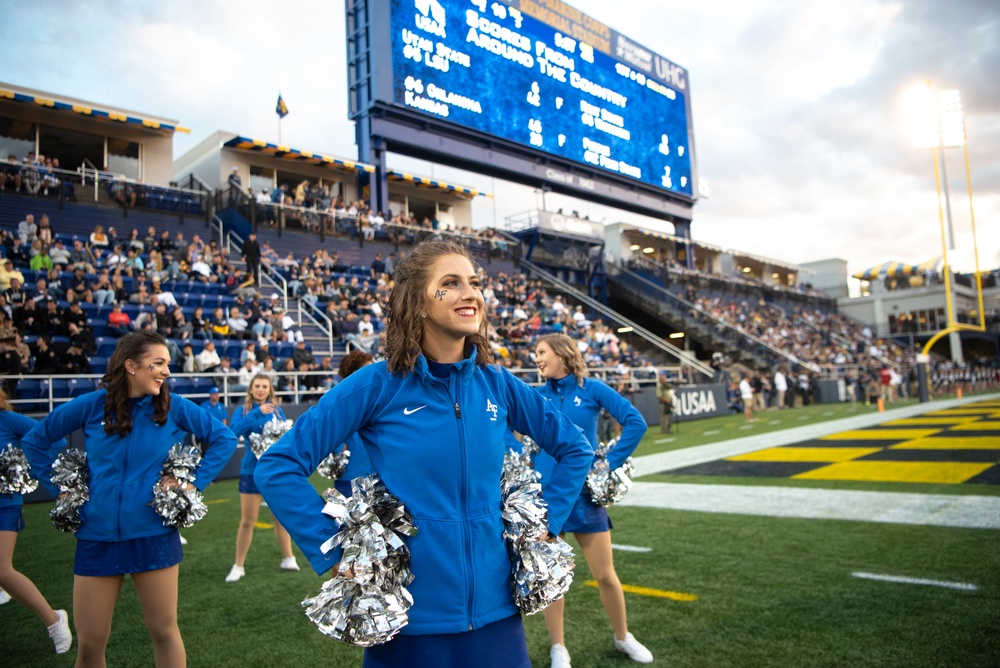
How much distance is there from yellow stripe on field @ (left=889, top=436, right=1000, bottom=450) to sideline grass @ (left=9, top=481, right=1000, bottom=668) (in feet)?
19.8

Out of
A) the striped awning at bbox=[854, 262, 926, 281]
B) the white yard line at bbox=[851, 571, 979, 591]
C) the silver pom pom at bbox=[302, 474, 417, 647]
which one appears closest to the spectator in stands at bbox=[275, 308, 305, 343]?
the white yard line at bbox=[851, 571, 979, 591]

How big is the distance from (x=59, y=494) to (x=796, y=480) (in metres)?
8.05

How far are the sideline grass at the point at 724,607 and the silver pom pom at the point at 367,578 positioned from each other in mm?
2090

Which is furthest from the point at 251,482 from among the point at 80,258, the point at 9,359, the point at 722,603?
the point at 80,258

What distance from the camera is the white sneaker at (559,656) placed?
3303 millimetres

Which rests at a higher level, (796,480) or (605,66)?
(605,66)

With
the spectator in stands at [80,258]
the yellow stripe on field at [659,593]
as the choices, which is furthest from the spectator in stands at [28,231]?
the yellow stripe on field at [659,593]

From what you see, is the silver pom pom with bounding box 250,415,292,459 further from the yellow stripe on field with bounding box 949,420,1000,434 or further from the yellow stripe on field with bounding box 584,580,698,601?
the yellow stripe on field with bounding box 949,420,1000,434

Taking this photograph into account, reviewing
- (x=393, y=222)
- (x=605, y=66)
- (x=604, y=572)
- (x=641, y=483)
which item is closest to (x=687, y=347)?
(x=605, y=66)

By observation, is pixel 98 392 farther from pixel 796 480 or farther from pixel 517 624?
pixel 796 480

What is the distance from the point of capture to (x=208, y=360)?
11.4 meters

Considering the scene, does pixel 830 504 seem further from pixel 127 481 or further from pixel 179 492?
pixel 127 481

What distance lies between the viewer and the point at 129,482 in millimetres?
3018

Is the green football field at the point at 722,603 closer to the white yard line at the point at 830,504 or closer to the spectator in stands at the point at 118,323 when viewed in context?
the white yard line at the point at 830,504
